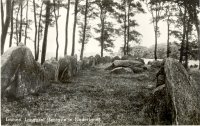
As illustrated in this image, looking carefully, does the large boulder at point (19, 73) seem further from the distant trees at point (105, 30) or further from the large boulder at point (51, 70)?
the distant trees at point (105, 30)

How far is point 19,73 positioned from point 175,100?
5.83 m

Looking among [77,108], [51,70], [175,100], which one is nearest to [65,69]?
[51,70]

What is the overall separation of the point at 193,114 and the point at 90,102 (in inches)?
165

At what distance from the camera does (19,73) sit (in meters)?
9.79

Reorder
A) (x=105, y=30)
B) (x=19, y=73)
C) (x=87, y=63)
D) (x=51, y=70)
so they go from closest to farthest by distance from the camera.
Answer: (x=19, y=73) < (x=51, y=70) < (x=87, y=63) < (x=105, y=30)

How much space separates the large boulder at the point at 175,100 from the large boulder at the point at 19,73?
486cm

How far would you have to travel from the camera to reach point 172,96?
23.8 feet

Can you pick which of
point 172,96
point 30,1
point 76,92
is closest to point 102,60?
point 30,1

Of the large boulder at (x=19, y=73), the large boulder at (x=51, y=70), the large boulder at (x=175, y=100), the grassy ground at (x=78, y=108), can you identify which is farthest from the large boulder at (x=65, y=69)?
the large boulder at (x=175, y=100)

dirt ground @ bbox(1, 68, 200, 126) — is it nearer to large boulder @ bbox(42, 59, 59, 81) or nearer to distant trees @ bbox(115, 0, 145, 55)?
Answer: large boulder @ bbox(42, 59, 59, 81)

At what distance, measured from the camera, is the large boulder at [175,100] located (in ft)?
22.6

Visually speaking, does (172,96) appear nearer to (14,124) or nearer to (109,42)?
(14,124)

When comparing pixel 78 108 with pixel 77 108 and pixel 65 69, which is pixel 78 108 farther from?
pixel 65 69

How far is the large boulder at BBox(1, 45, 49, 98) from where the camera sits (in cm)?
940
